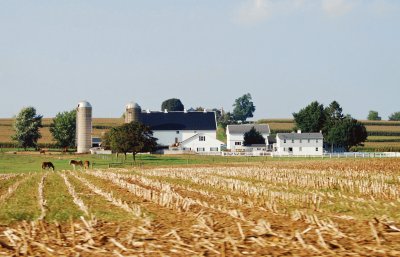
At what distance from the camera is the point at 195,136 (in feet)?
Result: 473

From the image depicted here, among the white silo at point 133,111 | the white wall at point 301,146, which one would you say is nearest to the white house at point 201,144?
the white silo at point 133,111

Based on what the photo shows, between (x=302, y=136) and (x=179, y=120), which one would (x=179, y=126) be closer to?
(x=179, y=120)

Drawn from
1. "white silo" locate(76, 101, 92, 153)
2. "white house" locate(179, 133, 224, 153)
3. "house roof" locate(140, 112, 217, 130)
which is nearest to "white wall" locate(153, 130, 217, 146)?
"house roof" locate(140, 112, 217, 130)

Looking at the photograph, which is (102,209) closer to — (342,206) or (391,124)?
(342,206)

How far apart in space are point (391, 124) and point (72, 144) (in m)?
101

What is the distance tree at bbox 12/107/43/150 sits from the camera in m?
144

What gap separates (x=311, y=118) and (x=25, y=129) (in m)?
70.5

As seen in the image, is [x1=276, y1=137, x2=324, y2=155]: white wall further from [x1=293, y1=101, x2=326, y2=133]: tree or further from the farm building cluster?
[x1=293, y1=101, x2=326, y2=133]: tree

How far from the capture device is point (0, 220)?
1670 centimetres

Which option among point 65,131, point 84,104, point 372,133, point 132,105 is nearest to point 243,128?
point 132,105

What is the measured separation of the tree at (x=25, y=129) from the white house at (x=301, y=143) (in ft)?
192

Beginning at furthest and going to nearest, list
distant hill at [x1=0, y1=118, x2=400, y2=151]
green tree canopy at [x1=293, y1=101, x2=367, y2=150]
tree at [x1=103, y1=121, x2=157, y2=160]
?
distant hill at [x1=0, y1=118, x2=400, y2=151]
green tree canopy at [x1=293, y1=101, x2=367, y2=150]
tree at [x1=103, y1=121, x2=157, y2=160]

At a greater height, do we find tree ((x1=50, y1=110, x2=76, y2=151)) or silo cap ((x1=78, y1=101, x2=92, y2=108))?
silo cap ((x1=78, y1=101, x2=92, y2=108))

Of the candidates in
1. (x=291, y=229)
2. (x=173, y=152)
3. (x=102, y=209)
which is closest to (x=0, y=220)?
(x=102, y=209)
